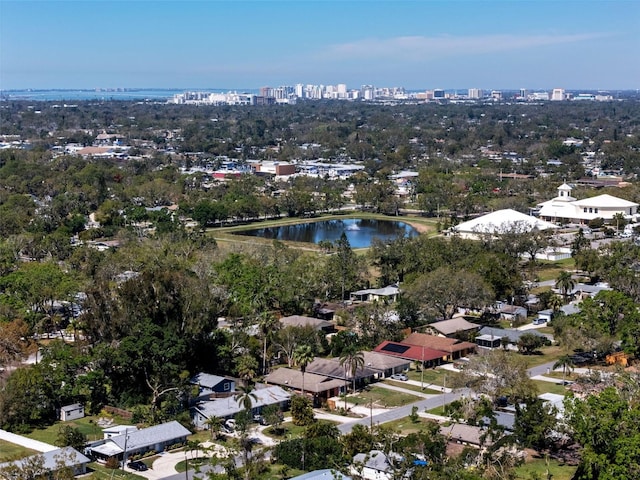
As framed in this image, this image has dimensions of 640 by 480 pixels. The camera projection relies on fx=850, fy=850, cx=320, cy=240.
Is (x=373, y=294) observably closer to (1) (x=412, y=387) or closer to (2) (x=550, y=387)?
(1) (x=412, y=387)

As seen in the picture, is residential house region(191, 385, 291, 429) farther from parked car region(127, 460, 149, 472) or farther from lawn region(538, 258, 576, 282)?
lawn region(538, 258, 576, 282)

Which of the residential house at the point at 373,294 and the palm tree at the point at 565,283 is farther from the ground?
the palm tree at the point at 565,283

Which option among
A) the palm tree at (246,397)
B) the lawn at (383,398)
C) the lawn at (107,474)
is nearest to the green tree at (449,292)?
the lawn at (383,398)

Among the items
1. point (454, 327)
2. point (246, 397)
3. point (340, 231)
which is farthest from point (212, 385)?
point (340, 231)

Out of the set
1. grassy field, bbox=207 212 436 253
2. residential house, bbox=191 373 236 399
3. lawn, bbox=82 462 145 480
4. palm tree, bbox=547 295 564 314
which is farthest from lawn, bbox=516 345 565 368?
grassy field, bbox=207 212 436 253

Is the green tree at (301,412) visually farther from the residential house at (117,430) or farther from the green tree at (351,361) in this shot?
the residential house at (117,430)

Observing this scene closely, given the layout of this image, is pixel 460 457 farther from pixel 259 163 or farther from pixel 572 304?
pixel 259 163
